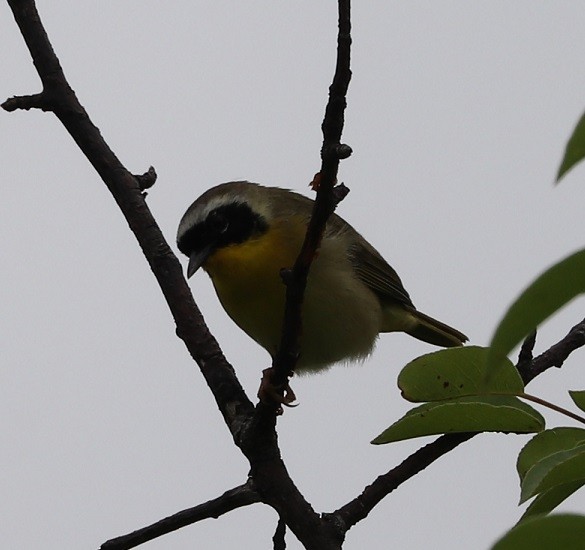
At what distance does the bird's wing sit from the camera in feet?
15.4

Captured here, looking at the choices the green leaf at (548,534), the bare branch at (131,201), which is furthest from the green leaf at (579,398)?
the bare branch at (131,201)

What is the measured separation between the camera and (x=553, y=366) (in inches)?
107

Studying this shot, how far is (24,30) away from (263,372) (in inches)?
54.1

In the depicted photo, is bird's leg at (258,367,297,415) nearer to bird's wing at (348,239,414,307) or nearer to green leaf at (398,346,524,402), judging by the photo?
green leaf at (398,346,524,402)

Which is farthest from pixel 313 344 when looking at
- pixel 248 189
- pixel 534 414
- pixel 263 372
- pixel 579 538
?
pixel 579 538

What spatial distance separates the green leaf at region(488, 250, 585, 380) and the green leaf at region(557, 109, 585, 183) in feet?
0.31

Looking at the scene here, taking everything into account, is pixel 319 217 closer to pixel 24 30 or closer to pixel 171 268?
pixel 171 268

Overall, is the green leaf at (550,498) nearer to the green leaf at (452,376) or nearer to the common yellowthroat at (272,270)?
the green leaf at (452,376)

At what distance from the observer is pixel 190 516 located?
2.62 meters

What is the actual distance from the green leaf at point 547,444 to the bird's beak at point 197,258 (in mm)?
2356

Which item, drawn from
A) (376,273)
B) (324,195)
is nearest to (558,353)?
(324,195)

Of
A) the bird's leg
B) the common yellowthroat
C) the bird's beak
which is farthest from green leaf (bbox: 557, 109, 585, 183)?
the bird's beak

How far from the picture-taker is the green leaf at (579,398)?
5.44 ft

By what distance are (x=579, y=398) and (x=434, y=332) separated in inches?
146
